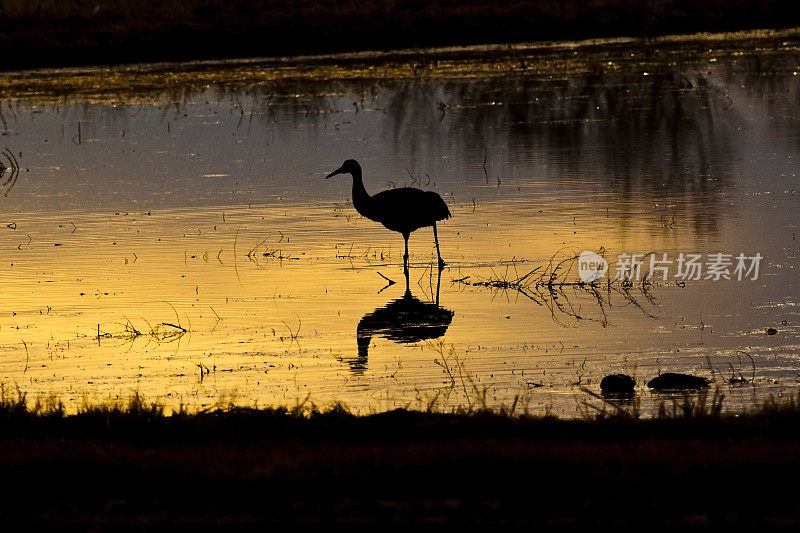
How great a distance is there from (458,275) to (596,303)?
1.91m

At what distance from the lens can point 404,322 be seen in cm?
1345

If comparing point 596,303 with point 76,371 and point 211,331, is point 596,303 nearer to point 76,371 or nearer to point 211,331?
point 211,331

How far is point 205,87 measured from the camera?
3525 cm

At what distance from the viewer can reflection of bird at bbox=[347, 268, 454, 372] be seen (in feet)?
42.1

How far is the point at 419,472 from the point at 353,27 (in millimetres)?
37424

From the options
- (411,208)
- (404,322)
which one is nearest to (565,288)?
(404,322)

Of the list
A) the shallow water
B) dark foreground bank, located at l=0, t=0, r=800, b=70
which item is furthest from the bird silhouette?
dark foreground bank, located at l=0, t=0, r=800, b=70

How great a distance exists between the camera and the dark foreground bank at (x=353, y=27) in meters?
42.6

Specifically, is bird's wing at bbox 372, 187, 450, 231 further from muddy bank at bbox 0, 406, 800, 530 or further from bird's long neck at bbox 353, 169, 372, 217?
muddy bank at bbox 0, 406, 800, 530

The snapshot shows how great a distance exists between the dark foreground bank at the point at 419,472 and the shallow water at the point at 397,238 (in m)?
1.33

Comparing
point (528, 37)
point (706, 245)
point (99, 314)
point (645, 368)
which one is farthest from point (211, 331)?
point (528, 37)

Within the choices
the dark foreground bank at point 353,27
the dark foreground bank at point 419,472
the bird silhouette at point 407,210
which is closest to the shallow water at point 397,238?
the bird silhouette at point 407,210
